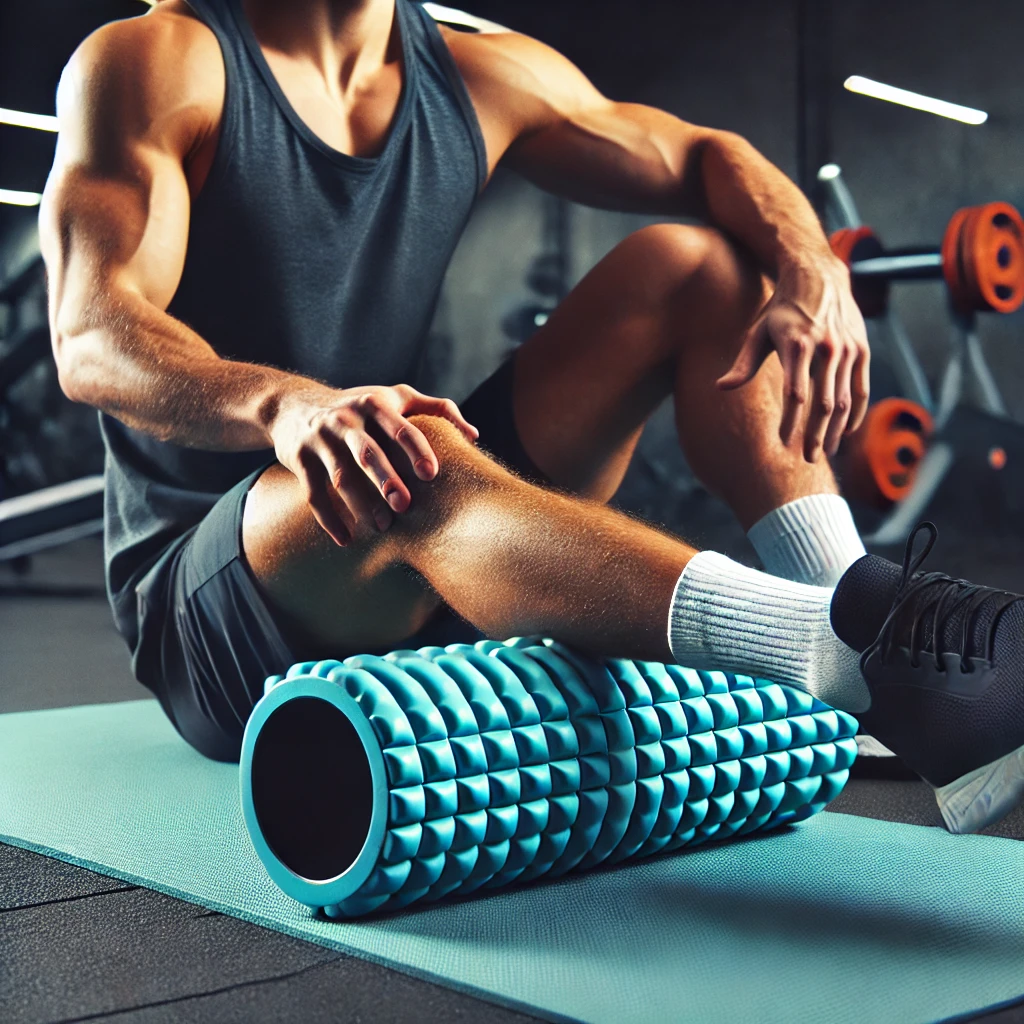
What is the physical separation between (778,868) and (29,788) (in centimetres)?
88

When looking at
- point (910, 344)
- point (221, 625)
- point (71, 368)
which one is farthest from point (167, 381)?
point (910, 344)

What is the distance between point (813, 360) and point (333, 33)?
0.80m

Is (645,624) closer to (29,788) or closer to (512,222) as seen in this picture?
(29,788)

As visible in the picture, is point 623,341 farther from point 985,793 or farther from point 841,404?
point 985,793

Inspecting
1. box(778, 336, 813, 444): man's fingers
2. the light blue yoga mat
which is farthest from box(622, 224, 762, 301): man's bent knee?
the light blue yoga mat

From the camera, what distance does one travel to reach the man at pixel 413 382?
0.84 m

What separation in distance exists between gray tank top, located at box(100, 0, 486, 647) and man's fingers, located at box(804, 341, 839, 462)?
1.95 feet

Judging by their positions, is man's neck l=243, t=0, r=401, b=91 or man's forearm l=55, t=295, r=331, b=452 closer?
man's forearm l=55, t=295, r=331, b=452

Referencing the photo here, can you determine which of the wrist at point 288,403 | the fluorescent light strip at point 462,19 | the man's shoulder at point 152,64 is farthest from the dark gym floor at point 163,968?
the fluorescent light strip at point 462,19

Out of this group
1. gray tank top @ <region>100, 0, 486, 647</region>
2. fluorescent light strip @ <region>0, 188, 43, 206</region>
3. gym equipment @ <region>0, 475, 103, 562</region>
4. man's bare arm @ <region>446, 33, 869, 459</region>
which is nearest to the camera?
man's bare arm @ <region>446, 33, 869, 459</region>

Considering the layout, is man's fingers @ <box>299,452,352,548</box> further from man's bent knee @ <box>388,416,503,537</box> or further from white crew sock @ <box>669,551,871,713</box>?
white crew sock @ <box>669,551,871,713</box>

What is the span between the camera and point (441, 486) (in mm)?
921

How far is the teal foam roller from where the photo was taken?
0.88 meters

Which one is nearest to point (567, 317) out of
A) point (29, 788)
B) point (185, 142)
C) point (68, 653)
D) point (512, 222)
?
point (185, 142)
